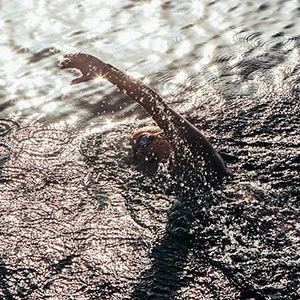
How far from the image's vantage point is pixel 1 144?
8422mm

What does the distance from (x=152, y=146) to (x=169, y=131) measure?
0.68 m

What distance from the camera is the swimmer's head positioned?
711cm

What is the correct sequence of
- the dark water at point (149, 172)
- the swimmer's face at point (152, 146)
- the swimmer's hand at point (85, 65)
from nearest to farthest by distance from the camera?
1. the dark water at point (149, 172)
2. the swimmer's hand at point (85, 65)
3. the swimmer's face at point (152, 146)

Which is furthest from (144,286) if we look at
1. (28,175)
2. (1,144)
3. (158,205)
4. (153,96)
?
(1,144)

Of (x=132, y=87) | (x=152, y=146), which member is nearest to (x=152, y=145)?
(x=152, y=146)

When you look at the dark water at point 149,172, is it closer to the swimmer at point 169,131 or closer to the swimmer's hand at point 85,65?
the swimmer at point 169,131

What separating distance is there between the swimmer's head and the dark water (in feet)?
0.80

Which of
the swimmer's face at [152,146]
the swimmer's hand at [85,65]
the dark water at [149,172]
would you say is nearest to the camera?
the dark water at [149,172]

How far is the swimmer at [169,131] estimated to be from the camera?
252 inches

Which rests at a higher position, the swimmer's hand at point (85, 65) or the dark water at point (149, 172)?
the swimmer's hand at point (85, 65)

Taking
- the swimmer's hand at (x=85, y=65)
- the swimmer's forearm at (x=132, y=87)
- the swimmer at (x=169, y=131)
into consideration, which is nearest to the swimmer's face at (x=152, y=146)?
the swimmer at (x=169, y=131)

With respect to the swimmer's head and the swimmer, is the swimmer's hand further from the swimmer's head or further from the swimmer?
the swimmer's head

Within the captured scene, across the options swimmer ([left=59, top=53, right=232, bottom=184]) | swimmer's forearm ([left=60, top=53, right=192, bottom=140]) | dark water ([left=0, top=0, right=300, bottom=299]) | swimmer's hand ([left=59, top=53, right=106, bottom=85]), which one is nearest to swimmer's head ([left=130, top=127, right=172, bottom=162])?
swimmer ([left=59, top=53, right=232, bottom=184])

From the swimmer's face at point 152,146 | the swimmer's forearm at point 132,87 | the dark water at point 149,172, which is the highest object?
the swimmer's forearm at point 132,87
